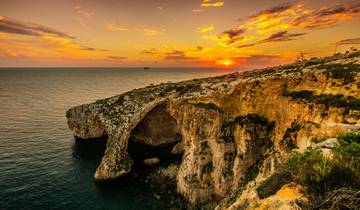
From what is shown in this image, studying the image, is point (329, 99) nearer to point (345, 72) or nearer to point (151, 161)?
point (345, 72)

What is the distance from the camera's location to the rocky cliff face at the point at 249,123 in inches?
873

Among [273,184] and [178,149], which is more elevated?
[273,184]

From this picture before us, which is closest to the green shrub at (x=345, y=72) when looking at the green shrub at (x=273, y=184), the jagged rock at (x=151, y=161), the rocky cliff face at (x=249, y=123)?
the rocky cliff face at (x=249, y=123)

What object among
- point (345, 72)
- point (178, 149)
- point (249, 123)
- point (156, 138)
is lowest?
point (178, 149)

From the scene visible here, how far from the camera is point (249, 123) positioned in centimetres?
2855

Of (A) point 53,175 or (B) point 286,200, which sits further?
(A) point 53,175

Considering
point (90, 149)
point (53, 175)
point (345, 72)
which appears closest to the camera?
point (345, 72)

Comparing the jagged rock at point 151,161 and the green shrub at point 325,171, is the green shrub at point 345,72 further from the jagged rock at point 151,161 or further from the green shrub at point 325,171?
the jagged rock at point 151,161

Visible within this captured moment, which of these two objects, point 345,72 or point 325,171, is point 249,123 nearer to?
point 345,72

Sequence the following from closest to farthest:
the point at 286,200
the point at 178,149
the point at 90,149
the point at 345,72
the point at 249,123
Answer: the point at 286,200 → the point at 345,72 → the point at 249,123 → the point at 178,149 → the point at 90,149

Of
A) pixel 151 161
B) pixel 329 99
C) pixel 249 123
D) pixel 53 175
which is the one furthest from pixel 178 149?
pixel 329 99

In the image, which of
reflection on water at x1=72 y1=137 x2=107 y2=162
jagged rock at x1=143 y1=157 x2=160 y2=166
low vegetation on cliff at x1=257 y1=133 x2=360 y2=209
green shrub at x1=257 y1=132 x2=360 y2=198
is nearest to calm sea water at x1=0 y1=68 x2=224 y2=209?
reflection on water at x1=72 y1=137 x2=107 y2=162

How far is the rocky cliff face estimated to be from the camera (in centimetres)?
2217

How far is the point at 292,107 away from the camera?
24.6 m
